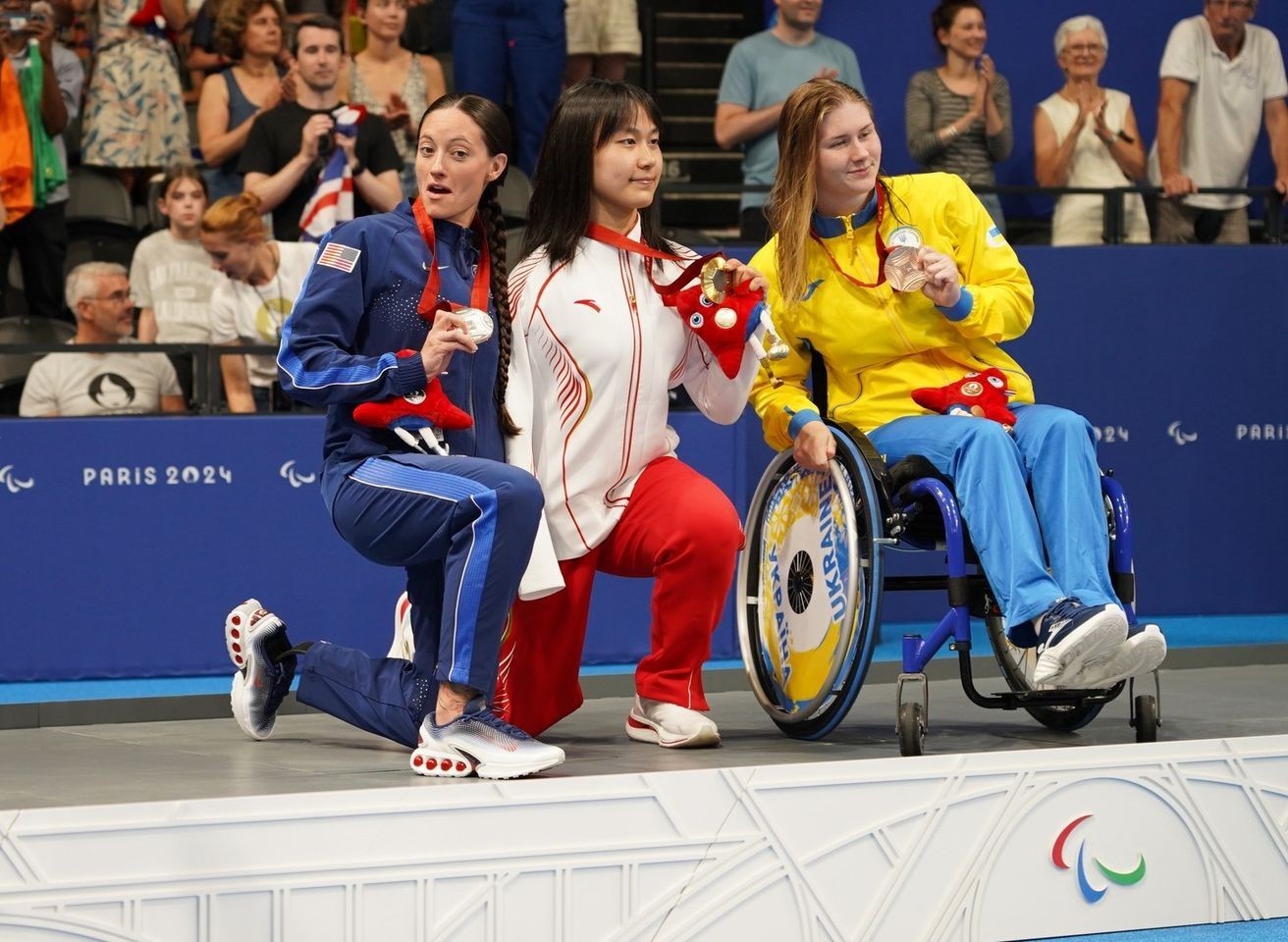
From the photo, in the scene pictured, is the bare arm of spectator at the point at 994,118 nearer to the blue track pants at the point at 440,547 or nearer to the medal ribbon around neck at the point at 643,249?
the medal ribbon around neck at the point at 643,249

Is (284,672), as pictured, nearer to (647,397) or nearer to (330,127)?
(647,397)

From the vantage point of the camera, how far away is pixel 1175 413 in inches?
280

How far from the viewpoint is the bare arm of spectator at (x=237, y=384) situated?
576 centimetres

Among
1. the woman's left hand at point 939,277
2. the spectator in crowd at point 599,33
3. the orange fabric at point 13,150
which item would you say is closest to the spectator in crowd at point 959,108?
the spectator in crowd at point 599,33

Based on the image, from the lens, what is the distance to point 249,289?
591 centimetres

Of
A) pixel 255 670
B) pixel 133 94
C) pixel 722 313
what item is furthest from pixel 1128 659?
pixel 133 94

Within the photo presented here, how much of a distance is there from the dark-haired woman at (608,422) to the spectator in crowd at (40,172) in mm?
2963

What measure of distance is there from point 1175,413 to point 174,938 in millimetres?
5140

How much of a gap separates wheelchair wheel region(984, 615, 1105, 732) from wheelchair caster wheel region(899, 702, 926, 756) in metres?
0.49

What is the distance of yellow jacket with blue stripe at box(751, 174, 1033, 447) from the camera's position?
4.04m

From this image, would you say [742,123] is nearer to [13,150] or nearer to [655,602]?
[13,150]

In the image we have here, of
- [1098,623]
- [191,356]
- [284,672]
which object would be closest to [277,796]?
[284,672]

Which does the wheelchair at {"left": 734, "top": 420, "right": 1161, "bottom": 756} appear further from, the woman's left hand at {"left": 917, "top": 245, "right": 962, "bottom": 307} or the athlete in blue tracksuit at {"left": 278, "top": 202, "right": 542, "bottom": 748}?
the athlete in blue tracksuit at {"left": 278, "top": 202, "right": 542, "bottom": 748}

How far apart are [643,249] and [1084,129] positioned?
386cm
